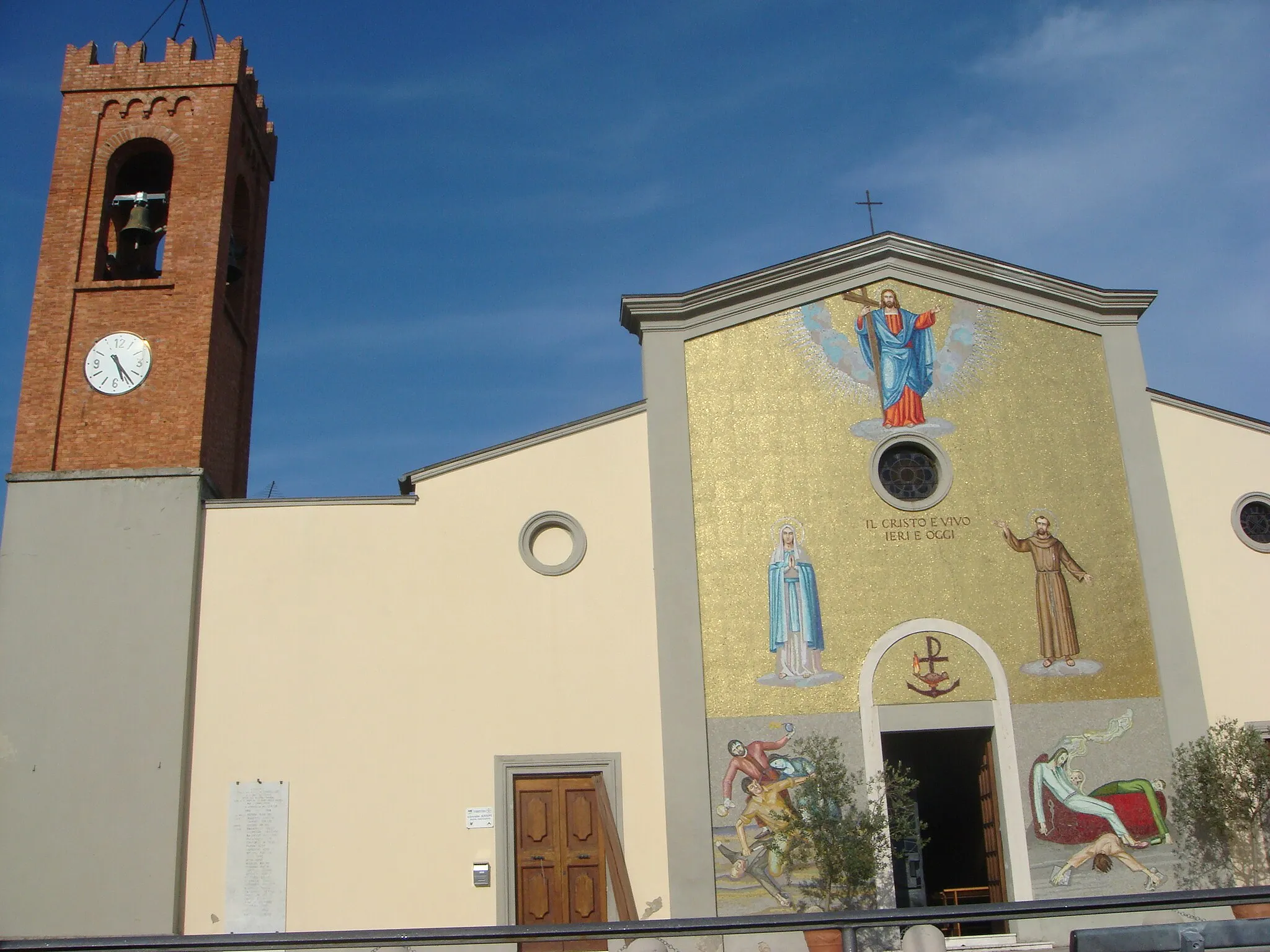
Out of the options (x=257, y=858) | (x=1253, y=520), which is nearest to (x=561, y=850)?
(x=257, y=858)

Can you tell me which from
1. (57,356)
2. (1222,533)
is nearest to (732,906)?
(1222,533)

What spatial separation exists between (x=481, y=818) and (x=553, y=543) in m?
2.85

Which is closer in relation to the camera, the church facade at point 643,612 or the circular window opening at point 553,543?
the church facade at point 643,612

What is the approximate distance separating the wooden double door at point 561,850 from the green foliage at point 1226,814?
19.2 feet

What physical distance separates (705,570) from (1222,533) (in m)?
5.78

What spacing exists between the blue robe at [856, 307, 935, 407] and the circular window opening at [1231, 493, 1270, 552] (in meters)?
3.68

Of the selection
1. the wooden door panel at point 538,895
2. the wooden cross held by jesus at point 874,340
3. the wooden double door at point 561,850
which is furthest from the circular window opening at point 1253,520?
the wooden door panel at point 538,895

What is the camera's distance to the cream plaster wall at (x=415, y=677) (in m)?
11.3

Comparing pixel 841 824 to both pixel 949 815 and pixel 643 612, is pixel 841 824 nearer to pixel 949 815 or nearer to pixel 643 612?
pixel 643 612

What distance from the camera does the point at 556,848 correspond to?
11.6 metres

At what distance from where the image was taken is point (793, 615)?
490 inches

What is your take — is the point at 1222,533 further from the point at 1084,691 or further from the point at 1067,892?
the point at 1067,892

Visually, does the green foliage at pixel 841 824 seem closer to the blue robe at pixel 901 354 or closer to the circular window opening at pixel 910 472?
the circular window opening at pixel 910 472

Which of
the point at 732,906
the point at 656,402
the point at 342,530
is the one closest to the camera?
the point at 732,906
